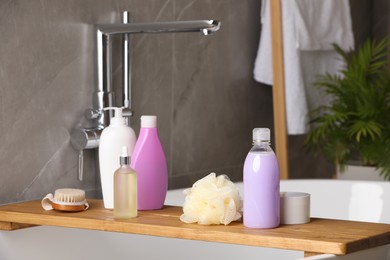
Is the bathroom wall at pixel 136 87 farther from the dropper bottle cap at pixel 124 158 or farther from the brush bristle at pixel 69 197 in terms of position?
the dropper bottle cap at pixel 124 158

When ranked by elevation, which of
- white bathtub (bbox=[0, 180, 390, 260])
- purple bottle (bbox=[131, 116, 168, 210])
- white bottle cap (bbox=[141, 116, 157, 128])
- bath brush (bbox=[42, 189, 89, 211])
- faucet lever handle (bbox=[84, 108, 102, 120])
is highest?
faucet lever handle (bbox=[84, 108, 102, 120])

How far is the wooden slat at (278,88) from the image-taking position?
3.13m

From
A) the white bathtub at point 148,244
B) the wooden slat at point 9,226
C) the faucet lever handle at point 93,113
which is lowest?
the white bathtub at point 148,244

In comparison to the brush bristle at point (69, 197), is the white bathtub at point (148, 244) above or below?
below

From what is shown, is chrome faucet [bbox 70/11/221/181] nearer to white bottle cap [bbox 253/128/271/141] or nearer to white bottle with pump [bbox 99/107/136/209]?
white bottle with pump [bbox 99/107/136/209]

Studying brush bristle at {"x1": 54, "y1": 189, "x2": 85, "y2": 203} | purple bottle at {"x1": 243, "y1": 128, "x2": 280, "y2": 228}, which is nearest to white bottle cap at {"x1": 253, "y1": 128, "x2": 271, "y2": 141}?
purple bottle at {"x1": 243, "y1": 128, "x2": 280, "y2": 228}

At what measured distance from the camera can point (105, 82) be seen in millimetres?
2393

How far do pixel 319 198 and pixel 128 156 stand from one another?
108 cm

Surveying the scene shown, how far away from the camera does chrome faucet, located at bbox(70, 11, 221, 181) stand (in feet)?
7.55

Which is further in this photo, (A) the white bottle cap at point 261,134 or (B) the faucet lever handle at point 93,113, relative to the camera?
(B) the faucet lever handle at point 93,113

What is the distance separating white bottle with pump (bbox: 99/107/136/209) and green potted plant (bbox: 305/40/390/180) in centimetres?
141

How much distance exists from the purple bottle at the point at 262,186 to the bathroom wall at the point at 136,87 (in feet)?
2.45

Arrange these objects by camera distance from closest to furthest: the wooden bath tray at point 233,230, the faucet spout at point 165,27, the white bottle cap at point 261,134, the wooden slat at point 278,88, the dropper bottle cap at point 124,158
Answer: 1. the wooden bath tray at point 233,230
2. the white bottle cap at point 261,134
3. the dropper bottle cap at point 124,158
4. the faucet spout at point 165,27
5. the wooden slat at point 278,88

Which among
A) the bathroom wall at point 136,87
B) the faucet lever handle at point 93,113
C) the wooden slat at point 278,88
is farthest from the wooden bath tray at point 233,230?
the wooden slat at point 278,88
